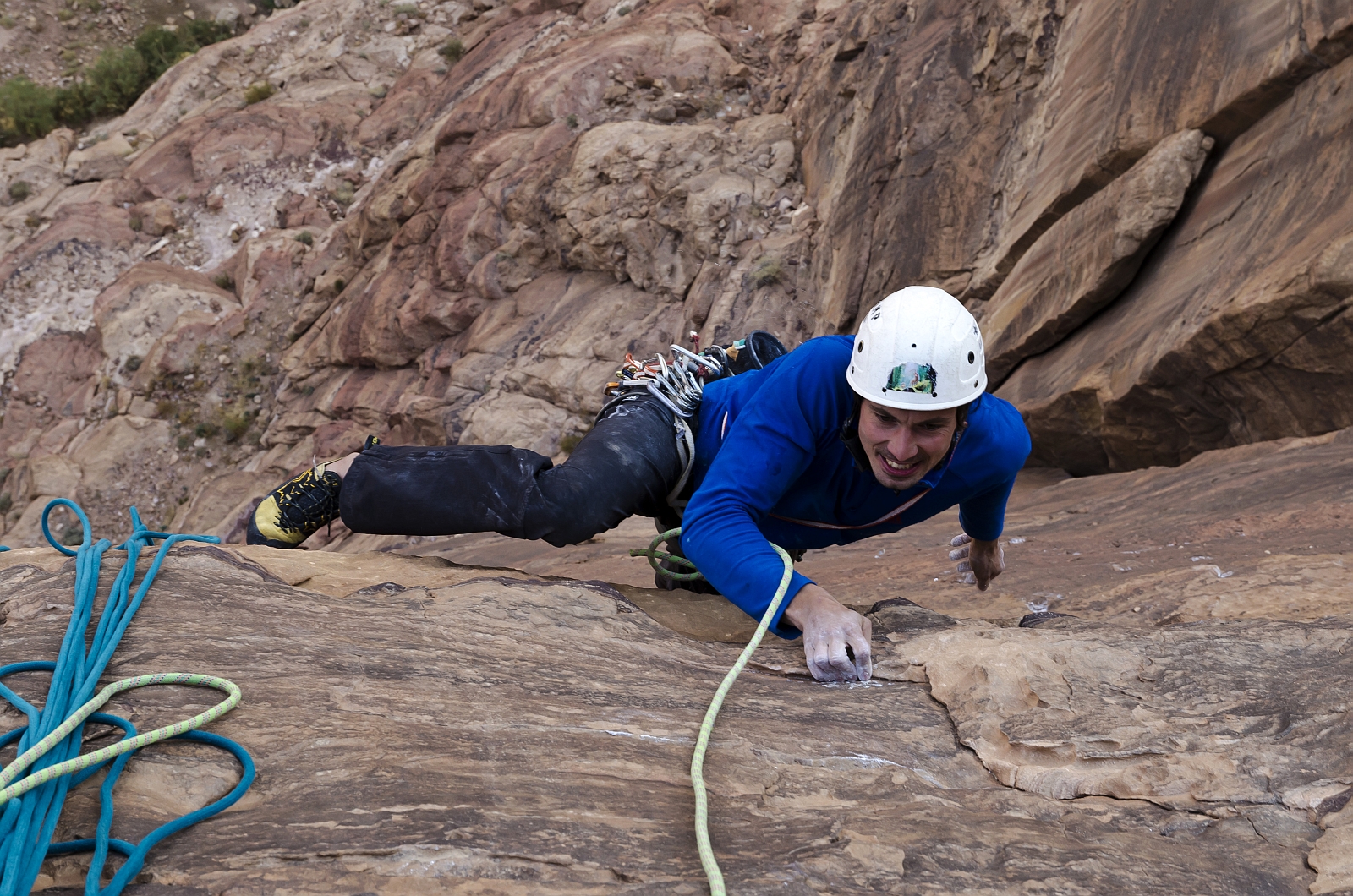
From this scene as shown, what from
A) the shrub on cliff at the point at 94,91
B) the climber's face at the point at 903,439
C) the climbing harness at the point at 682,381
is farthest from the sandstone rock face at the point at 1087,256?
the shrub on cliff at the point at 94,91

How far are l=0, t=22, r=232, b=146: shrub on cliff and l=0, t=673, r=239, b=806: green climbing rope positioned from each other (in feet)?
72.9

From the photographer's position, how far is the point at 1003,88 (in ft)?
26.9

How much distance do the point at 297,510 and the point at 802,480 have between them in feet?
6.45

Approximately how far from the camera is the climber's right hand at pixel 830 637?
2.42 m

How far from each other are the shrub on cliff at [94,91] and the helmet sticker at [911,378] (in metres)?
22.6

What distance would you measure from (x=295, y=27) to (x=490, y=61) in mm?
6597

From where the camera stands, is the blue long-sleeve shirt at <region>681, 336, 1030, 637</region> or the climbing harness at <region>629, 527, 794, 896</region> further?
the blue long-sleeve shirt at <region>681, 336, 1030, 637</region>

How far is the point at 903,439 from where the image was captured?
2555 mm

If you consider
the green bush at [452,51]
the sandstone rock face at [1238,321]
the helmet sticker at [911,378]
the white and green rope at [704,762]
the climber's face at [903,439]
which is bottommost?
the white and green rope at [704,762]

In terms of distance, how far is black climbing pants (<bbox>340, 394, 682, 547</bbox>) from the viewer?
3.20 meters

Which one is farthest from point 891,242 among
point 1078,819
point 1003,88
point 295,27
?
point 295,27

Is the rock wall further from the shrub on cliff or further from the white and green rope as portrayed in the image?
the white and green rope

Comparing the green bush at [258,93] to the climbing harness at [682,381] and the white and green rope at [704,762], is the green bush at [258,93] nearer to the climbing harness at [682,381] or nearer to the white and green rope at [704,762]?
the climbing harness at [682,381]

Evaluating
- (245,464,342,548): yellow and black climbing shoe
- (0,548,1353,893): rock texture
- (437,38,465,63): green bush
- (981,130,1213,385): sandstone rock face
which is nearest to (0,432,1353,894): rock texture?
(0,548,1353,893): rock texture
